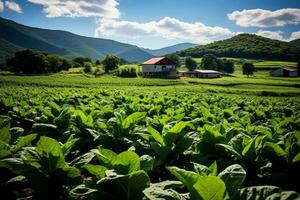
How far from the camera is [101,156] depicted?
3.01 meters

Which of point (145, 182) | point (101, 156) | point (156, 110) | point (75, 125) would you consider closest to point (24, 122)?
point (75, 125)

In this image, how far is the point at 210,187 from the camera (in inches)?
83.0

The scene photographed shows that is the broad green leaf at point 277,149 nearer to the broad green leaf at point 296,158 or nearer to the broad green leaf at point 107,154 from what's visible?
the broad green leaf at point 296,158

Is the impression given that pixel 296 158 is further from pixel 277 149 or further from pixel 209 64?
pixel 209 64

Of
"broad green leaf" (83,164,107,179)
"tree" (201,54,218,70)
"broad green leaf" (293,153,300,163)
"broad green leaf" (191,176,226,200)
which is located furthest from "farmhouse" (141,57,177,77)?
"broad green leaf" (191,176,226,200)

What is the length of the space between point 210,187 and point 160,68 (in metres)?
88.9

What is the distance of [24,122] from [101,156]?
19.7ft

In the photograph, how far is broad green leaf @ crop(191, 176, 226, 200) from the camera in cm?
208

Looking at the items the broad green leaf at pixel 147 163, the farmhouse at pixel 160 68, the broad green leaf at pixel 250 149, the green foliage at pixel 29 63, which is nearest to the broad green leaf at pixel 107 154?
the broad green leaf at pixel 147 163

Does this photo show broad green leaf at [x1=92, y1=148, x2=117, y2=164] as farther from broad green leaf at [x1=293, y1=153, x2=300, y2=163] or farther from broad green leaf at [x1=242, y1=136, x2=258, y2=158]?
broad green leaf at [x1=293, y1=153, x2=300, y2=163]

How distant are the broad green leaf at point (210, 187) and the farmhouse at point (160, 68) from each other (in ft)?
277

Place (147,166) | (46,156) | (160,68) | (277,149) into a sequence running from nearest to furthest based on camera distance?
(147,166), (46,156), (277,149), (160,68)

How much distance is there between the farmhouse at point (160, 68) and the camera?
288ft

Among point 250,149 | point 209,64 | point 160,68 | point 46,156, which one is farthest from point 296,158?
point 209,64
